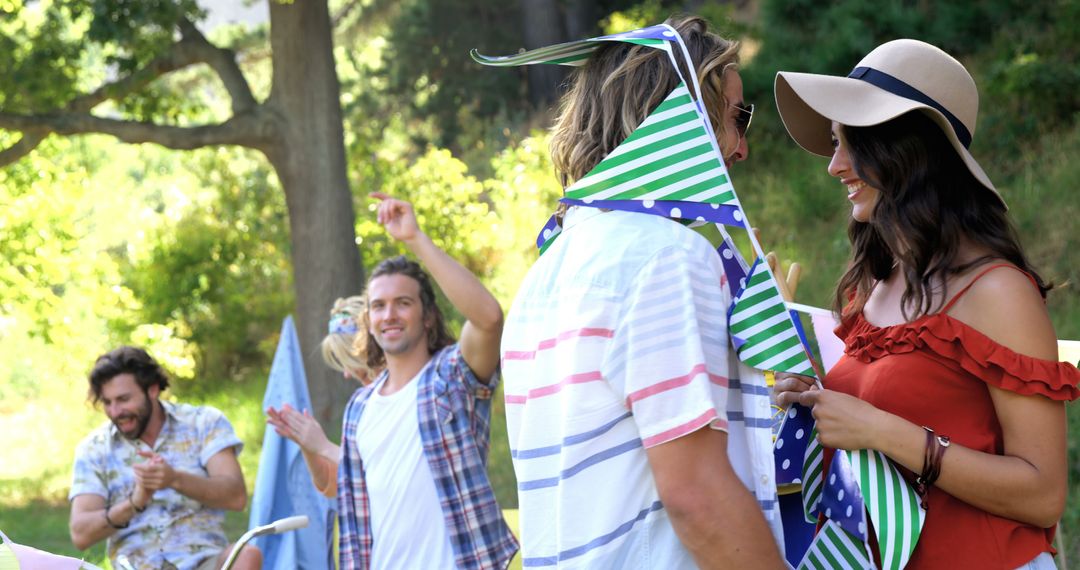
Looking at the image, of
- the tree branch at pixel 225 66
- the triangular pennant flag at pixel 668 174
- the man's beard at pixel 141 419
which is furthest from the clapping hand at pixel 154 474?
the tree branch at pixel 225 66

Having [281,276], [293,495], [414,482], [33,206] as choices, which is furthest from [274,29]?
[414,482]

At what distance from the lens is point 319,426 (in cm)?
424

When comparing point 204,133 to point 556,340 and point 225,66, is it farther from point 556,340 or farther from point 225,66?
point 556,340

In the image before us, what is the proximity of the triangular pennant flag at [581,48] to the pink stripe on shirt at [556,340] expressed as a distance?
0.47 m

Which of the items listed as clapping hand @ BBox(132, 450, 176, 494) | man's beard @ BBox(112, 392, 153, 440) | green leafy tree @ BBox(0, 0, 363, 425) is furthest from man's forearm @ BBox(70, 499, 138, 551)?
green leafy tree @ BBox(0, 0, 363, 425)

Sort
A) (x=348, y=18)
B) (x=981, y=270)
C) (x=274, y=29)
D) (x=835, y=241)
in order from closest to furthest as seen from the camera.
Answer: (x=981, y=270) → (x=835, y=241) → (x=274, y=29) → (x=348, y=18)

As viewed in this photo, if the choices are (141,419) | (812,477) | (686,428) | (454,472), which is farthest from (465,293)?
(141,419)

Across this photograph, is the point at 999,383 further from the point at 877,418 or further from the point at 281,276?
the point at 281,276

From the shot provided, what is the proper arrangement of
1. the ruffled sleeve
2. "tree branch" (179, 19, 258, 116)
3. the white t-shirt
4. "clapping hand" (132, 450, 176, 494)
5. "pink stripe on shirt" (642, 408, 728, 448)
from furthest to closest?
"tree branch" (179, 19, 258, 116), "clapping hand" (132, 450, 176, 494), the white t-shirt, the ruffled sleeve, "pink stripe on shirt" (642, 408, 728, 448)

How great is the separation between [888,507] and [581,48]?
3.15 ft

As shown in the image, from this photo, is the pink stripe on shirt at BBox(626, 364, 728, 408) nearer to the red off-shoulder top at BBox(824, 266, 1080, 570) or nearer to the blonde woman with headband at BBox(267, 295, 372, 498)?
the red off-shoulder top at BBox(824, 266, 1080, 570)

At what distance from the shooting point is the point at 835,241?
27.4 feet

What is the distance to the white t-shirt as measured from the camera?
145 inches

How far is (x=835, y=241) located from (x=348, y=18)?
1157 centimetres
